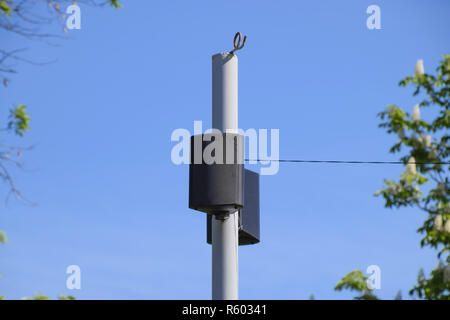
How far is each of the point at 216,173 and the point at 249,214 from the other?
603mm

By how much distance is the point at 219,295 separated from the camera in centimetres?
426

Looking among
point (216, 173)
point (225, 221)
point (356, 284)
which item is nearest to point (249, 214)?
point (225, 221)

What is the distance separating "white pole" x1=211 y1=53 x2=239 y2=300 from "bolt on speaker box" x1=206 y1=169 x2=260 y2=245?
6.7 inches

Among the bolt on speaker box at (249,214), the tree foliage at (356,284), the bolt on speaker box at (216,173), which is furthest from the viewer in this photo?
the tree foliage at (356,284)

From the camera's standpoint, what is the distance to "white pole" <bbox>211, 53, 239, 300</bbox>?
427cm

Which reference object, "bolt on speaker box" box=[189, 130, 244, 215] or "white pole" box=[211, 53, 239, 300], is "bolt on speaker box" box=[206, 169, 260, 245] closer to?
"white pole" box=[211, 53, 239, 300]

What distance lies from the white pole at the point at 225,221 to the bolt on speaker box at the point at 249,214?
0.56ft

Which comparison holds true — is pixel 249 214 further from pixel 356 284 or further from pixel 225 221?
pixel 356 284

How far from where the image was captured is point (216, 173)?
420 centimetres

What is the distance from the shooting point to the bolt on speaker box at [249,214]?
4570 millimetres

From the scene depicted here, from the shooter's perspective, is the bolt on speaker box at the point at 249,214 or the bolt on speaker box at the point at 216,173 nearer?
the bolt on speaker box at the point at 216,173

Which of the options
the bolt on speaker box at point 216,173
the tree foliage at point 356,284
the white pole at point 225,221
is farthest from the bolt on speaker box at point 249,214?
the tree foliage at point 356,284

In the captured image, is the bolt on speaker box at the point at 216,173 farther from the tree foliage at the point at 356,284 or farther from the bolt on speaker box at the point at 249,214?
the tree foliage at the point at 356,284
